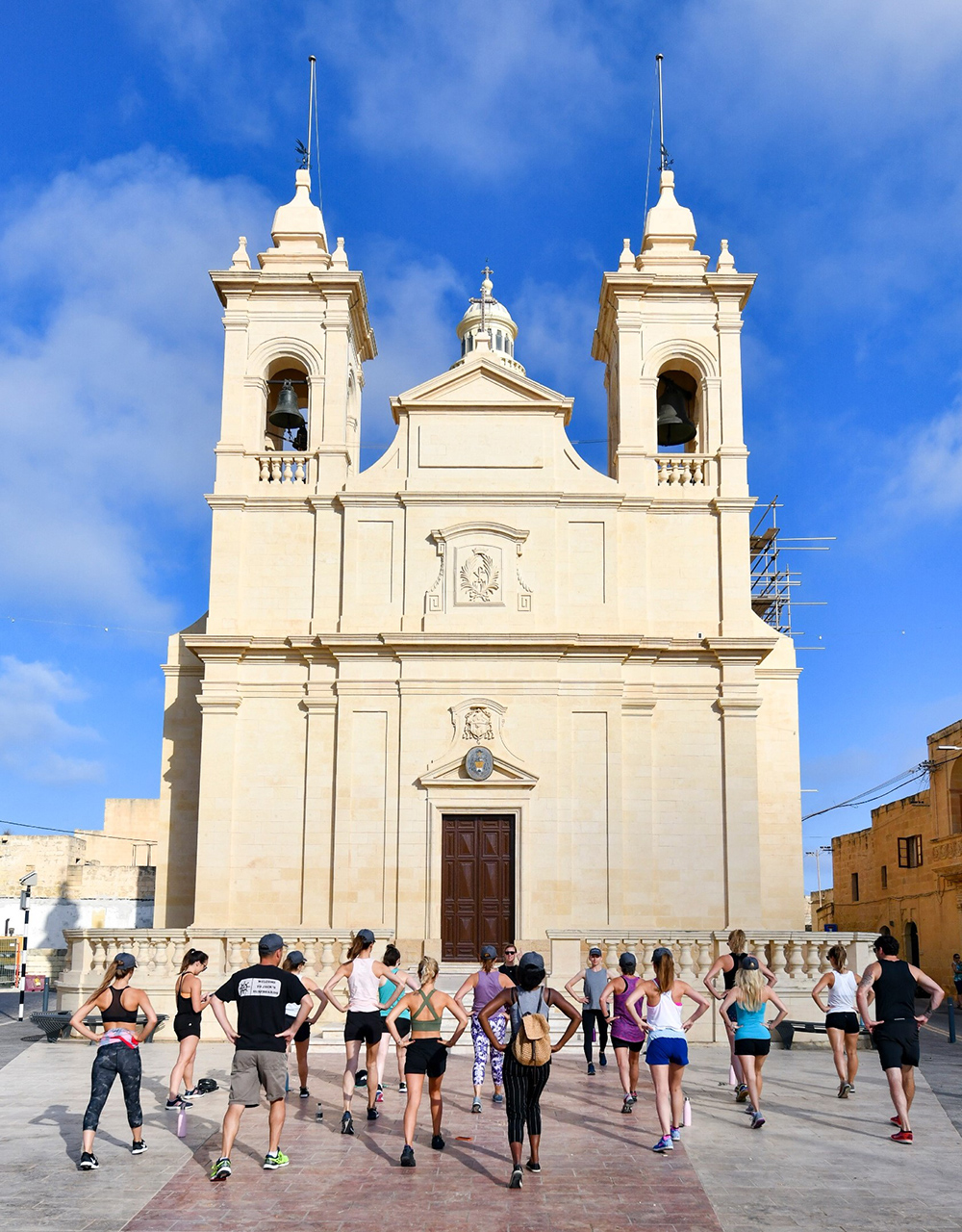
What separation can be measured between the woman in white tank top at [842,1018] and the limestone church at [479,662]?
9248 mm

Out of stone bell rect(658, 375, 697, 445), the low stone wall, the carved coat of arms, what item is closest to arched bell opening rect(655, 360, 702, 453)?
stone bell rect(658, 375, 697, 445)

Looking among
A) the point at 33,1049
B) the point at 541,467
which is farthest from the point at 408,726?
the point at 33,1049

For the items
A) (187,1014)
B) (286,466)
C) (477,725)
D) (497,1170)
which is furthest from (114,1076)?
(286,466)

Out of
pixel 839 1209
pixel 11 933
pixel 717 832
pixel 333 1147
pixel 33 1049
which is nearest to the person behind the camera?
pixel 839 1209

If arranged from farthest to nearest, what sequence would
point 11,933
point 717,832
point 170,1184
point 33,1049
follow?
point 11,933
point 717,832
point 33,1049
point 170,1184

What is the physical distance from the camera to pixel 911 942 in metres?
35.0

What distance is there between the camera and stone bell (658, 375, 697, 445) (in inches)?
1005

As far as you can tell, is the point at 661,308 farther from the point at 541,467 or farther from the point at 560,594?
the point at 560,594

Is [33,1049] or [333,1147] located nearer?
[333,1147]

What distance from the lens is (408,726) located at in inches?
919

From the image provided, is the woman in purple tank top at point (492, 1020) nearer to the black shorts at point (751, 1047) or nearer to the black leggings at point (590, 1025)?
the black shorts at point (751, 1047)

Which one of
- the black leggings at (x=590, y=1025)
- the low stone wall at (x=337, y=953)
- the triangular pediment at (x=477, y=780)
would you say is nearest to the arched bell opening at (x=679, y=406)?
the triangular pediment at (x=477, y=780)

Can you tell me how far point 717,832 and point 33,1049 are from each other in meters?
12.4

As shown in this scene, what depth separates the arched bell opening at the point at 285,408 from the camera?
25234 millimetres
